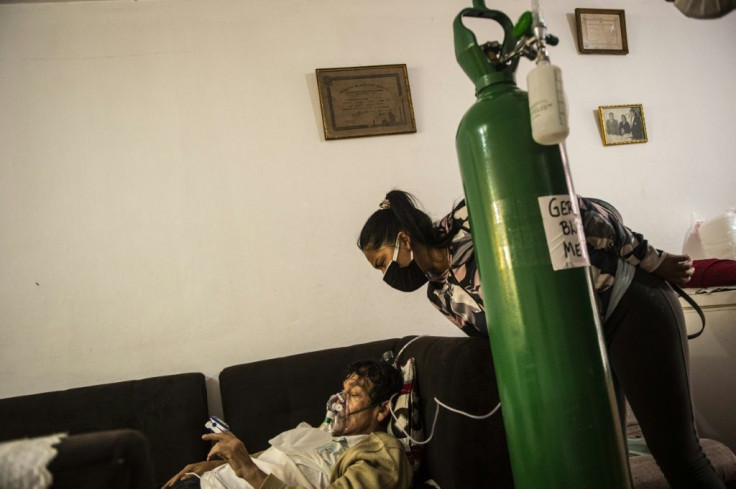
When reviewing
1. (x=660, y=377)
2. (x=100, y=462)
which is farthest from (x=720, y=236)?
(x=100, y=462)

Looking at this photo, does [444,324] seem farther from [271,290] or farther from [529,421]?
[529,421]

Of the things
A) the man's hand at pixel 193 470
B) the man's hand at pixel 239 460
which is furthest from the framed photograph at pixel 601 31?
the man's hand at pixel 193 470

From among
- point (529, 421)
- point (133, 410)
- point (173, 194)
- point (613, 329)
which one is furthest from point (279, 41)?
point (529, 421)

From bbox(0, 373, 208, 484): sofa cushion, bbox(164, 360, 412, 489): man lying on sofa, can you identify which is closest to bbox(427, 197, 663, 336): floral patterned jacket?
bbox(164, 360, 412, 489): man lying on sofa

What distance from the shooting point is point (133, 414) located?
1.91m

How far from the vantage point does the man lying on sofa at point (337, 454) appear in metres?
1.32

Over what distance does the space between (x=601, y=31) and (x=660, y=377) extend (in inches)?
90.9

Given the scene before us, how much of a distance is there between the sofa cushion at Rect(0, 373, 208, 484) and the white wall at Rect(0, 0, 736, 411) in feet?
0.61

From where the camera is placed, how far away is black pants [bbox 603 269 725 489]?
1093mm

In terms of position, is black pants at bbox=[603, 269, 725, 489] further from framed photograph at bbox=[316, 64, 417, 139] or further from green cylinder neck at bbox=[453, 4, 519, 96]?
framed photograph at bbox=[316, 64, 417, 139]

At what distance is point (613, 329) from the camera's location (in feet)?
3.82

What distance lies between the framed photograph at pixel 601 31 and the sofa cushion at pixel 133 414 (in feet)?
8.86

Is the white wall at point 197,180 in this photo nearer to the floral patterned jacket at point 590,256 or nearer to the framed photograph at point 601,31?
the framed photograph at point 601,31

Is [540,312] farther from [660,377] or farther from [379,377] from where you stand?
[379,377]
